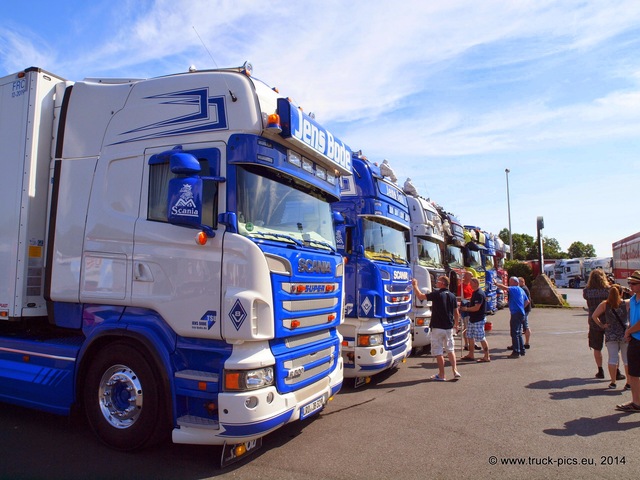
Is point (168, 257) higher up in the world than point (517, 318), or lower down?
higher up

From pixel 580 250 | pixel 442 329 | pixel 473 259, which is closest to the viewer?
pixel 442 329

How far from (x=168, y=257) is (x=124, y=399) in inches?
58.8

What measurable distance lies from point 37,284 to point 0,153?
5.37 ft

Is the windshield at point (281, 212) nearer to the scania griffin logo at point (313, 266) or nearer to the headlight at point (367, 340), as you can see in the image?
the scania griffin logo at point (313, 266)

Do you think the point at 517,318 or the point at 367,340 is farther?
the point at 517,318

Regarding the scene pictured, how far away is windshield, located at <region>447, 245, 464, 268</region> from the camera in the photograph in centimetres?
1383

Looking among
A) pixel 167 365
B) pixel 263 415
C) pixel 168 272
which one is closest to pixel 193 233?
pixel 168 272

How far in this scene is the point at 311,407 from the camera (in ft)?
16.5

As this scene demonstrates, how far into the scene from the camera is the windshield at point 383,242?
311 inches

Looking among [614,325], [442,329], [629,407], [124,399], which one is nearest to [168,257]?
[124,399]

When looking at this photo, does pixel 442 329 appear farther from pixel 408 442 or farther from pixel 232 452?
pixel 232 452

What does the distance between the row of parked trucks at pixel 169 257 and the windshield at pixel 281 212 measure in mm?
23

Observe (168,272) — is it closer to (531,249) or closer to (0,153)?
(0,153)

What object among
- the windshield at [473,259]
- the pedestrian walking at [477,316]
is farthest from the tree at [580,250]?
the pedestrian walking at [477,316]
